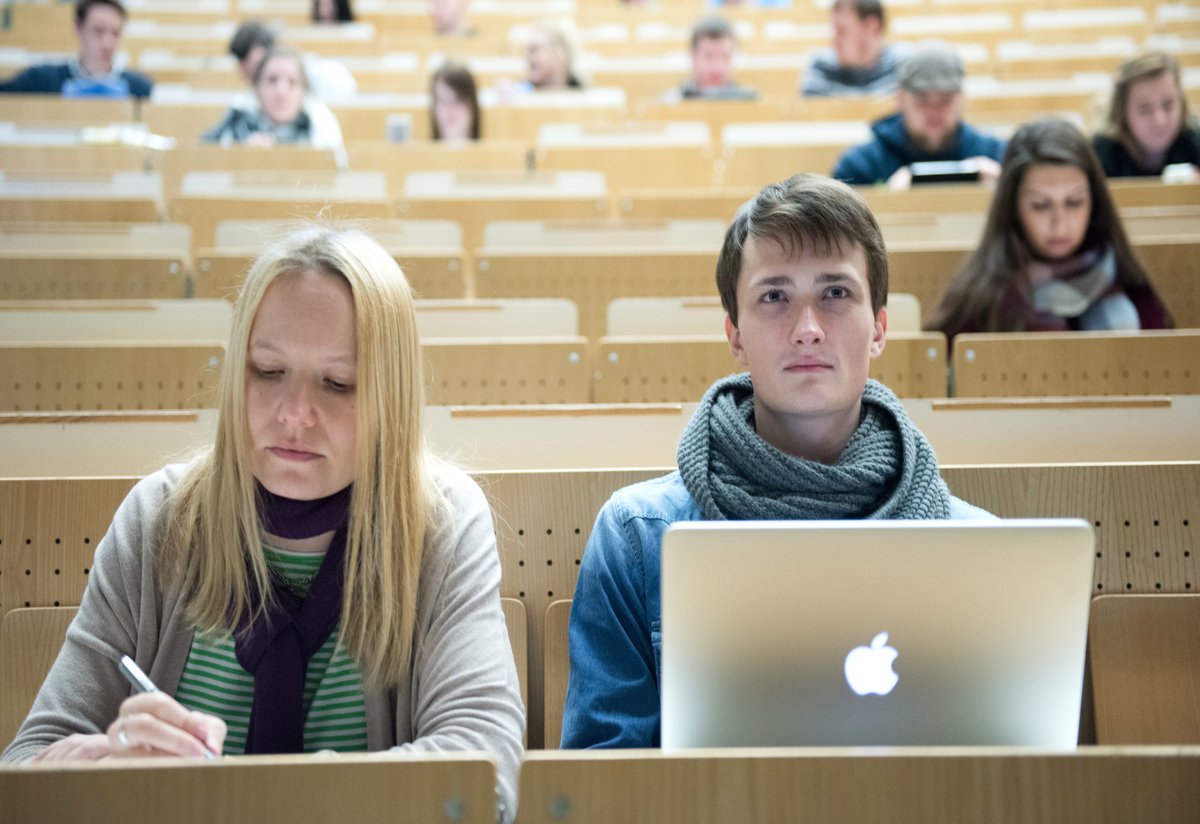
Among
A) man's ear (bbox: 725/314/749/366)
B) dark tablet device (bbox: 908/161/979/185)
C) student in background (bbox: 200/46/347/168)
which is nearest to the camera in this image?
man's ear (bbox: 725/314/749/366)

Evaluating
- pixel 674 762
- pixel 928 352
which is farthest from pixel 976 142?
pixel 674 762

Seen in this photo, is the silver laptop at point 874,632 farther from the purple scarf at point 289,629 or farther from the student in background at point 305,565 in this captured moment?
the purple scarf at point 289,629

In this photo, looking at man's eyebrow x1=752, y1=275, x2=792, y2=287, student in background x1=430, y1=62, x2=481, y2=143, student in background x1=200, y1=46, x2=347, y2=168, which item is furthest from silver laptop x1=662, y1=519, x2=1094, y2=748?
student in background x1=430, y1=62, x2=481, y2=143

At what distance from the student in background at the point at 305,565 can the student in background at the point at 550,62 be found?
13.0 ft

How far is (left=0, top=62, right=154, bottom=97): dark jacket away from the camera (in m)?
4.87

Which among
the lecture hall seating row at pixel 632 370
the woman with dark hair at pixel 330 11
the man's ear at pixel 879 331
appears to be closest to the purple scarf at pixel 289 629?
the man's ear at pixel 879 331

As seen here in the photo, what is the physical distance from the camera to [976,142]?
359cm

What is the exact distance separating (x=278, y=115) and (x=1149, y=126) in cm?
261

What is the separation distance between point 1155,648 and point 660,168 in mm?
2841

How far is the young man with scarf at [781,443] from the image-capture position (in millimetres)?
1228

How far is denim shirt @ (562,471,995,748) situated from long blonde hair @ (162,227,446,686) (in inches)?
6.5

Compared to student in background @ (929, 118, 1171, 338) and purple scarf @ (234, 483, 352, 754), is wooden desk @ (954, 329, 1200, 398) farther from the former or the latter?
purple scarf @ (234, 483, 352, 754)

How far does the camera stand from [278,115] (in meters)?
4.09

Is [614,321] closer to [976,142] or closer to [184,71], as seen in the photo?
[976,142]
